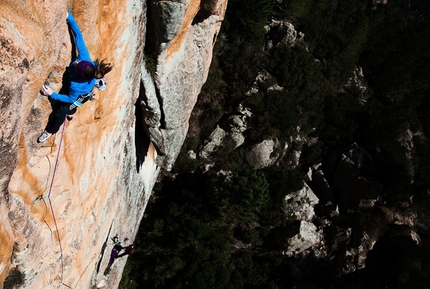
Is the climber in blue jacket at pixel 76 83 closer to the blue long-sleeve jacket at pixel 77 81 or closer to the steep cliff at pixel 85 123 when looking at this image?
the blue long-sleeve jacket at pixel 77 81

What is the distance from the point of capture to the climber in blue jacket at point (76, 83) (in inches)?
212

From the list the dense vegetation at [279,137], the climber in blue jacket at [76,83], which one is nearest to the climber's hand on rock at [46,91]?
the climber in blue jacket at [76,83]

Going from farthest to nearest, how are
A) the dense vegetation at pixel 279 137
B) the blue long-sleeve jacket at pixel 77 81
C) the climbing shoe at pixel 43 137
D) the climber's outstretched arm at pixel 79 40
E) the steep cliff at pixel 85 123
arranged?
1. the dense vegetation at pixel 279 137
2. the climbing shoe at pixel 43 137
3. the blue long-sleeve jacket at pixel 77 81
4. the climber's outstretched arm at pixel 79 40
5. the steep cliff at pixel 85 123

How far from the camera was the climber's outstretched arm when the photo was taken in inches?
211

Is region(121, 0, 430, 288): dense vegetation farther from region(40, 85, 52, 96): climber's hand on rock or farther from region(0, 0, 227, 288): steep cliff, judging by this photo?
region(40, 85, 52, 96): climber's hand on rock

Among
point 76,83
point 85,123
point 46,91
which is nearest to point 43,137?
point 46,91

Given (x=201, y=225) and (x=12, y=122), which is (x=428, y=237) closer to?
(x=201, y=225)

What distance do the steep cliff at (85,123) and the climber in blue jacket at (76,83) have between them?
13 cm

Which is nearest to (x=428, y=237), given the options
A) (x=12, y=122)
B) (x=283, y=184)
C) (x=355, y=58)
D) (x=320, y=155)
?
(x=320, y=155)

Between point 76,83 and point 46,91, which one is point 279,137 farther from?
point 46,91

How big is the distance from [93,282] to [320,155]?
1900 centimetres

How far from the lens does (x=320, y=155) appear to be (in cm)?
2625

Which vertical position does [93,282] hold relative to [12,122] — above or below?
below

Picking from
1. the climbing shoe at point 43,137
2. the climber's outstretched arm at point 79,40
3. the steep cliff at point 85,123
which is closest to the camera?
the steep cliff at point 85,123
